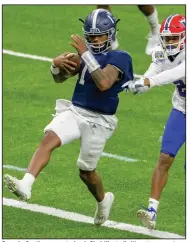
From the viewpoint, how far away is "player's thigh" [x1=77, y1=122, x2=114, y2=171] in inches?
321

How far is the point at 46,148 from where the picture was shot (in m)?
7.82

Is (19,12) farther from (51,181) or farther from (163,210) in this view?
(163,210)

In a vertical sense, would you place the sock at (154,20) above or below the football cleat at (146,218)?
above

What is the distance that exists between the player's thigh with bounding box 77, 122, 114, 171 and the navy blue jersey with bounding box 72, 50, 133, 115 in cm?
17

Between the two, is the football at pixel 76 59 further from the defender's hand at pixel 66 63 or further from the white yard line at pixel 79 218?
the white yard line at pixel 79 218

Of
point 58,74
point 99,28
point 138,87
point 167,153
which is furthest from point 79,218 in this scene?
point 99,28

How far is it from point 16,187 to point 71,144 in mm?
3560

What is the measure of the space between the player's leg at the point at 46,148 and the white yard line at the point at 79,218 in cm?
97

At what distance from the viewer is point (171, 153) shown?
27.6 ft

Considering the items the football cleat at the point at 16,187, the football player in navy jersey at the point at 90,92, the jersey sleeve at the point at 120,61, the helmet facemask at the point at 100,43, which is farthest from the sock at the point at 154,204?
the helmet facemask at the point at 100,43

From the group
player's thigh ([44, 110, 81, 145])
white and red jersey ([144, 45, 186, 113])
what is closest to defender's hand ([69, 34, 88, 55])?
player's thigh ([44, 110, 81, 145])

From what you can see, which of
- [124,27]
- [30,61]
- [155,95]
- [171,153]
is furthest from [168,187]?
[124,27]

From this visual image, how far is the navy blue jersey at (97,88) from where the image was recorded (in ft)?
26.5

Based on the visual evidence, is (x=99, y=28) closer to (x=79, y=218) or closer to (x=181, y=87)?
(x=181, y=87)
